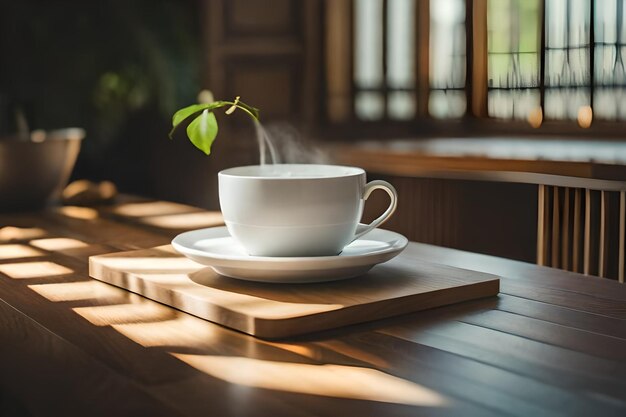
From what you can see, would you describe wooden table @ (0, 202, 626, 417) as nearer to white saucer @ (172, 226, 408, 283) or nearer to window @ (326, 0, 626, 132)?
white saucer @ (172, 226, 408, 283)

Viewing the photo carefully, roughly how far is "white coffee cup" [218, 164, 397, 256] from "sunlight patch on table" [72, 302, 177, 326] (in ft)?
0.35

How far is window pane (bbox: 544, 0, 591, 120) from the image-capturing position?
10.8ft

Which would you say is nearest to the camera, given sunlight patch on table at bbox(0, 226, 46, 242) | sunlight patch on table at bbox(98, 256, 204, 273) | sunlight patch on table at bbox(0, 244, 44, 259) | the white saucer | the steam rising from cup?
the white saucer

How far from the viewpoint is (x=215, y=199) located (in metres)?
3.63

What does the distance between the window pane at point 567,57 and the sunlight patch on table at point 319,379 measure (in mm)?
2965

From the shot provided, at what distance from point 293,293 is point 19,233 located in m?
0.59

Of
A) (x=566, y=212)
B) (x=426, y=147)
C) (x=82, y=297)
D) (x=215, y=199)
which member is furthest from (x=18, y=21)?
(x=82, y=297)

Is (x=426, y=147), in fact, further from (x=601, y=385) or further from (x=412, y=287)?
(x=601, y=385)

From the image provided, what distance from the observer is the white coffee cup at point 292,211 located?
770 millimetres

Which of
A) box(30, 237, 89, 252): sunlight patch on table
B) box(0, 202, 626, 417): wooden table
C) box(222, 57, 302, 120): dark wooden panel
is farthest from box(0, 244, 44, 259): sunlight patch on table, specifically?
box(222, 57, 302, 120): dark wooden panel

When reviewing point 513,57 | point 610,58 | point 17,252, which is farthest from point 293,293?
point 513,57

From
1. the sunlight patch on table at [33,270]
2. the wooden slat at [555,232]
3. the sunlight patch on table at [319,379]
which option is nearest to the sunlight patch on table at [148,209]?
the sunlight patch on table at [33,270]

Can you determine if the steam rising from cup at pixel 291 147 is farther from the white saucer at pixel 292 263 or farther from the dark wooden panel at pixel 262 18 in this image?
the white saucer at pixel 292 263

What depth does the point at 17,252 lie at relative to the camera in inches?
40.9
